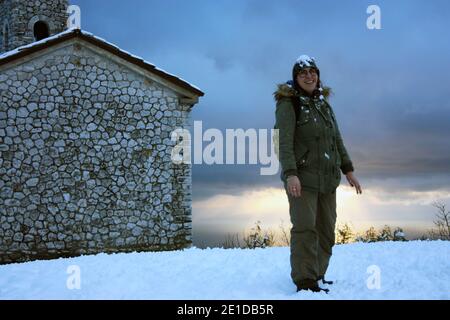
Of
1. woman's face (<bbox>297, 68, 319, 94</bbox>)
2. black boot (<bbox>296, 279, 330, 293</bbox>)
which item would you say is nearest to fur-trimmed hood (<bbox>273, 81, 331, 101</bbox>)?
woman's face (<bbox>297, 68, 319, 94</bbox>)

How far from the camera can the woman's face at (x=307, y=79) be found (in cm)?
436

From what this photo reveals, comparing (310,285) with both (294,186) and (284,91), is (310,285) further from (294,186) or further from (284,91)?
(284,91)

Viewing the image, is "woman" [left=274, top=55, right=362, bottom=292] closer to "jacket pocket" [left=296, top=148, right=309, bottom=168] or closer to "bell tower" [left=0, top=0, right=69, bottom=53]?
"jacket pocket" [left=296, top=148, right=309, bottom=168]

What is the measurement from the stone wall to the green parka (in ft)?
19.2

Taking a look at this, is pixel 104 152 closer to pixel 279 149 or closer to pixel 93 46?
pixel 93 46

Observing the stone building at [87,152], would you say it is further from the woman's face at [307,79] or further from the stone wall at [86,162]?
the woman's face at [307,79]

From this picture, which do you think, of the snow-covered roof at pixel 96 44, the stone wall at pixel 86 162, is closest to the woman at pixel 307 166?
the stone wall at pixel 86 162

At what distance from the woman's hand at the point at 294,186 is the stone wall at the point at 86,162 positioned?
20.0 feet

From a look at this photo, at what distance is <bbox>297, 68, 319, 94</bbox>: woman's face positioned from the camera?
14.3 feet

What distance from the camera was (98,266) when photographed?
6.18 meters

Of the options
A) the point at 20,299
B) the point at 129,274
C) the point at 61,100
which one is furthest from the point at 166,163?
the point at 20,299

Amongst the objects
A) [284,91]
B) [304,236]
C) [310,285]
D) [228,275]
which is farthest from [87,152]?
[310,285]

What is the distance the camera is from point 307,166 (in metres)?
4.17
